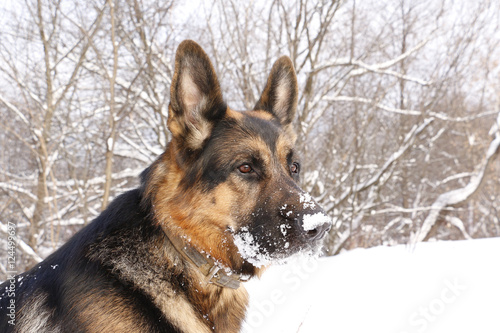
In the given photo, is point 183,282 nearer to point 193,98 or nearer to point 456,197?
point 193,98

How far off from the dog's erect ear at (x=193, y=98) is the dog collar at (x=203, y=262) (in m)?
0.63

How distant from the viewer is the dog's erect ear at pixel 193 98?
2178 millimetres

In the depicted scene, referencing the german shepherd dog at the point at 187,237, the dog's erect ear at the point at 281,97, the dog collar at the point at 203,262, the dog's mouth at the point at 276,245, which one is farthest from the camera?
the dog's erect ear at the point at 281,97

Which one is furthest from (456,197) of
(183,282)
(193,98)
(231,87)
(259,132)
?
(183,282)

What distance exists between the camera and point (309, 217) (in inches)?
76.9

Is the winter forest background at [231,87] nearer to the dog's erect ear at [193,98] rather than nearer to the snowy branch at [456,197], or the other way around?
the snowy branch at [456,197]

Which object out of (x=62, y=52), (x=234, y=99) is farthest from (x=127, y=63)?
(x=234, y=99)

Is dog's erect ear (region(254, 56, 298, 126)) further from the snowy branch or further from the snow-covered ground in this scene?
the snowy branch

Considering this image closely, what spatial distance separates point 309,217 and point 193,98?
110 cm

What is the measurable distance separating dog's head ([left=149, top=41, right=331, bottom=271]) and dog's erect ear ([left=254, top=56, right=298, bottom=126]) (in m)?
0.55

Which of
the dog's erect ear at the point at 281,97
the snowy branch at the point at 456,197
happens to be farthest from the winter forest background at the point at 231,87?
the dog's erect ear at the point at 281,97

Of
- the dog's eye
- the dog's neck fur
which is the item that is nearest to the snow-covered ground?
the dog's neck fur

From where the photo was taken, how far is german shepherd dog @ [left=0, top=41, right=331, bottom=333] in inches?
74.9

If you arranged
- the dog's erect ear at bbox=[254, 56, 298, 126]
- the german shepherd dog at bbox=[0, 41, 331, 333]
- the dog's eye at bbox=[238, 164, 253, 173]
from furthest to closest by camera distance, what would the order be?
1. the dog's erect ear at bbox=[254, 56, 298, 126]
2. the dog's eye at bbox=[238, 164, 253, 173]
3. the german shepherd dog at bbox=[0, 41, 331, 333]
